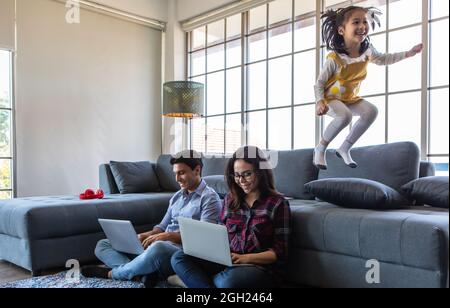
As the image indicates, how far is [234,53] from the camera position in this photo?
4.43m

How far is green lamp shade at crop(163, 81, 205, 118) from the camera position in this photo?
3.54m

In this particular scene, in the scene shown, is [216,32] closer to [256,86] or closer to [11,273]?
[256,86]

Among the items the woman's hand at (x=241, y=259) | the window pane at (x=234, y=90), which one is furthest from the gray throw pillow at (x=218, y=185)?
the window pane at (x=234, y=90)

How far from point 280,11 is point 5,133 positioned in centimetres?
287

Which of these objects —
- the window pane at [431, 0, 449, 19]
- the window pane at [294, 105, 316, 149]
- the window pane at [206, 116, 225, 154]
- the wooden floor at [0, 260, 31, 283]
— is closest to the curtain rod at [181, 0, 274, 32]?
the window pane at [294, 105, 316, 149]

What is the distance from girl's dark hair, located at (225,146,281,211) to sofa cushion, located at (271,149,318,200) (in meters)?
0.76

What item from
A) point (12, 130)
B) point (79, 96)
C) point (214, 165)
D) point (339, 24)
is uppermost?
point (79, 96)

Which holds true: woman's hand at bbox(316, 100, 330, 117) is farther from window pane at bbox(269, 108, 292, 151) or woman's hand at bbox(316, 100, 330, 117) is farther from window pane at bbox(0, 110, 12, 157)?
window pane at bbox(0, 110, 12, 157)

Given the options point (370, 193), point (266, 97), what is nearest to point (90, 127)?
point (266, 97)

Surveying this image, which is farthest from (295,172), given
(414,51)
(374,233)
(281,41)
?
(281,41)

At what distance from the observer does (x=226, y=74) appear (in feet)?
14.5

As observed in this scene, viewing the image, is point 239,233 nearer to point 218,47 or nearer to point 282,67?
point 282,67

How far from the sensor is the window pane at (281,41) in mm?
3947

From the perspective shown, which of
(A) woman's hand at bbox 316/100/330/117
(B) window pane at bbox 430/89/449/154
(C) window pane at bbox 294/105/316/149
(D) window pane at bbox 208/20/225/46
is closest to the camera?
(B) window pane at bbox 430/89/449/154
